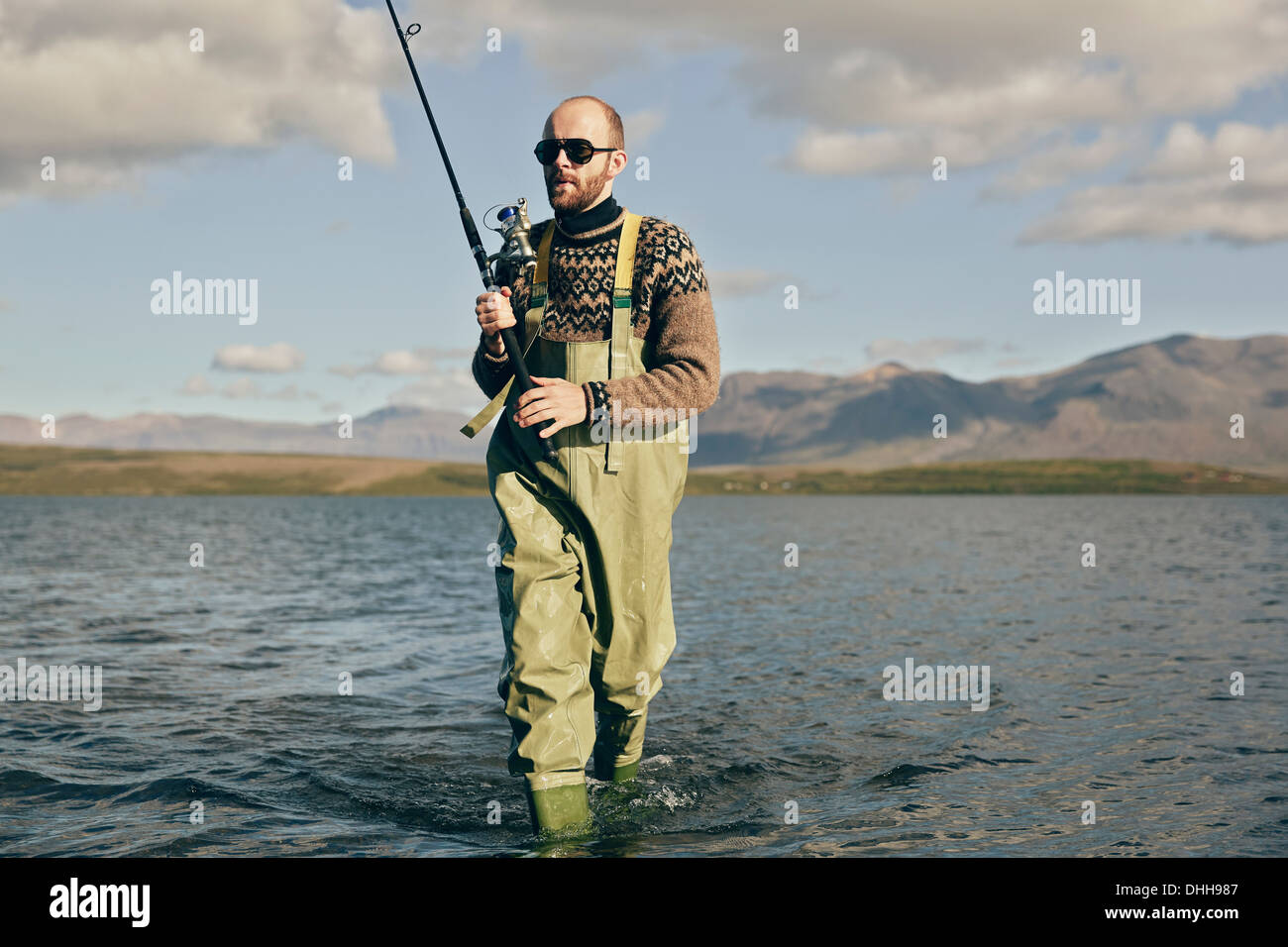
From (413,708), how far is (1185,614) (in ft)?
62.9

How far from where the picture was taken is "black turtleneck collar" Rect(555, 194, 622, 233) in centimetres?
655

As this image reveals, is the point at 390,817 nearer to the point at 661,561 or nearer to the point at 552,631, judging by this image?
the point at 552,631

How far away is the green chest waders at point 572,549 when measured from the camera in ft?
21.3

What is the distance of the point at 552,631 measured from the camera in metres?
6.56

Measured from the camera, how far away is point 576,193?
6.47 meters

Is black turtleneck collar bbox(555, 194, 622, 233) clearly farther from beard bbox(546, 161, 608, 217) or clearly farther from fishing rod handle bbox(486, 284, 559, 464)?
fishing rod handle bbox(486, 284, 559, 464)

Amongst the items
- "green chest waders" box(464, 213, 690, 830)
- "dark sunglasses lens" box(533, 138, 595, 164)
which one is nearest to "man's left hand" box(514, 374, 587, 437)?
"green chest waders" box(464, 213, 690, 830)

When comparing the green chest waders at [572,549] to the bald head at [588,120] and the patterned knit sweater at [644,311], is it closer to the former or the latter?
the patterned knit sweater at [644,311]

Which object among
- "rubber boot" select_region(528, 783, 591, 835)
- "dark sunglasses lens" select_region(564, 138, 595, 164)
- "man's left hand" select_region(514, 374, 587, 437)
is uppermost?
"dark sunglasses lens" select_region(564, 138, 595, 164)

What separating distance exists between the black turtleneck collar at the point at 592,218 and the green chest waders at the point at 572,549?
13 cm

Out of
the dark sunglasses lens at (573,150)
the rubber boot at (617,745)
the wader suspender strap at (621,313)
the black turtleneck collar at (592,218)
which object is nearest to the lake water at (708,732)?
the rubber boot at (617,745)

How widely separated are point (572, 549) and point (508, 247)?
2049 mm

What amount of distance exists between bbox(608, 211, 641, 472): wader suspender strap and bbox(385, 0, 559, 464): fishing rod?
535mm
